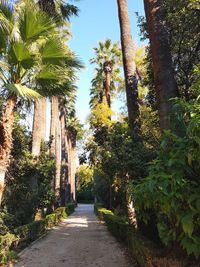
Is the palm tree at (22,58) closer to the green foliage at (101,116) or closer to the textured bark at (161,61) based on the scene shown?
the textured bark at (161,61)

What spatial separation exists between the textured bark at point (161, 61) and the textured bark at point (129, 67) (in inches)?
173

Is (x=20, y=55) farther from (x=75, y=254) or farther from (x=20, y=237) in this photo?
(x=20, y=237)

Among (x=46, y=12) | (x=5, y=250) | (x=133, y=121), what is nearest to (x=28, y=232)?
(x=5, y=250)

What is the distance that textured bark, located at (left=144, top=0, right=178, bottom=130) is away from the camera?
297 inches

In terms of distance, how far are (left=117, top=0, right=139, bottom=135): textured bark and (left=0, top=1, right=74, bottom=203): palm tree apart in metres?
3.03

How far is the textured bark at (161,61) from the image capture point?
7.54 metres

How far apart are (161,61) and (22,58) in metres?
4.18

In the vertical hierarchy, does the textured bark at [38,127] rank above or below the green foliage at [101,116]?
below

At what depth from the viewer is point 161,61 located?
26.7ft

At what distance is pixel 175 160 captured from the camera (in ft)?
14.4

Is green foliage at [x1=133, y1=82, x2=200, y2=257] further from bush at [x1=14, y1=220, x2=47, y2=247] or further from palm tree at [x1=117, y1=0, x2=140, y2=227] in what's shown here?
bush at [x1=14, y1=220, x2=47, y2=247]

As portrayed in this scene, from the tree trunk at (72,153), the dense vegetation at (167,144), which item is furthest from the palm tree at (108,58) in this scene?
the tree trunk at (72,153)

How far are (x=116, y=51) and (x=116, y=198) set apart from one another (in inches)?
532

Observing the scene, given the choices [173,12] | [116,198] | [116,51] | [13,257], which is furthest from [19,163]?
[116,51]
